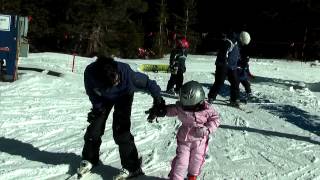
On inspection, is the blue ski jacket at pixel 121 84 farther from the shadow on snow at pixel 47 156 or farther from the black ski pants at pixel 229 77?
the black ski pants at pixel 229 77

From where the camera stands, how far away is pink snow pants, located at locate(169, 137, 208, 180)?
18.4 feet

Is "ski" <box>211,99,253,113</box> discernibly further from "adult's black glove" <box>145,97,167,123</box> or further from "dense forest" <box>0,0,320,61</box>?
"dense forest" <box>0,0,320,61</box>

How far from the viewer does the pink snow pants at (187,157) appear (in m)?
5.59

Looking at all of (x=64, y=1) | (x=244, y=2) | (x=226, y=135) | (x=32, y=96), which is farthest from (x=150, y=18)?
(x=226, y=135)

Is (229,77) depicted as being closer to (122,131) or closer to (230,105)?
(230,105)

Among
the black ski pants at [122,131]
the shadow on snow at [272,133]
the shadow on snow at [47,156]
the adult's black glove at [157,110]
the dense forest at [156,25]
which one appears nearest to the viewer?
the adult's black glove at [157,110]

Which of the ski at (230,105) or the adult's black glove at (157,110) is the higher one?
the adult's black glove at (157,110)

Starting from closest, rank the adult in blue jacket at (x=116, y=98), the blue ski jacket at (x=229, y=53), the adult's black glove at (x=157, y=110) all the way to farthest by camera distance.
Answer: the adult's black glove at (x=157, y=110), the adult in blue jacket at (x=116, y=98), the blue ski jacket at (x=229, y=53)

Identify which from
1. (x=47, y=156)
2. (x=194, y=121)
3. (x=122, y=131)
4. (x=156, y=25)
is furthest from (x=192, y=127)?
(x=156, y=25)

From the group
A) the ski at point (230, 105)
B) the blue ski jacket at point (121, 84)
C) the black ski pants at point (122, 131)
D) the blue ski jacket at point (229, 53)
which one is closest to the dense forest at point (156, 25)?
the ski at point (230, 105)

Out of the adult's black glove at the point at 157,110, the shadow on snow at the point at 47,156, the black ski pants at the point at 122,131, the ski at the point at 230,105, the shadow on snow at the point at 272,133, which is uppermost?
the adult's black glove at the point at 157,110

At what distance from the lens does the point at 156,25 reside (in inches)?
1767

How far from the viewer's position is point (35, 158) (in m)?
6.99

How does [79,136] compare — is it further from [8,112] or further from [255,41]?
[255,41]
